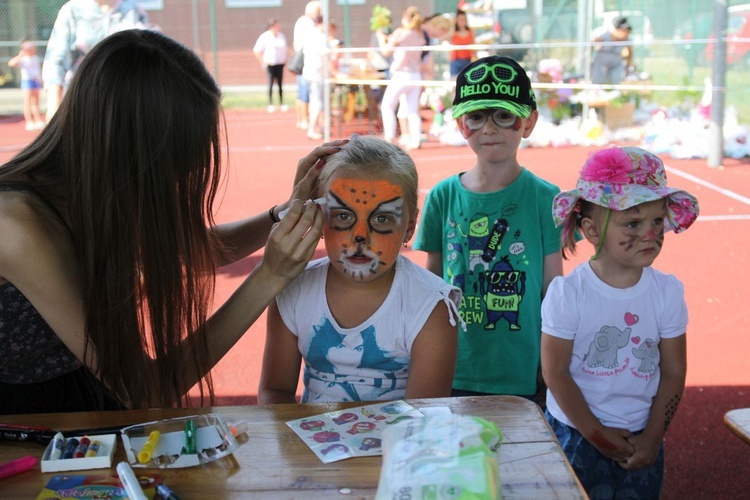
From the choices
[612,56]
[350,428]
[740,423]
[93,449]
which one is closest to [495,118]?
[740,423]

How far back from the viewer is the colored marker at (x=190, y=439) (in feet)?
4.55

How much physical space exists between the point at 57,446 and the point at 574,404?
4.44 feet

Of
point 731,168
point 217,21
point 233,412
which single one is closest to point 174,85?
point 233,412

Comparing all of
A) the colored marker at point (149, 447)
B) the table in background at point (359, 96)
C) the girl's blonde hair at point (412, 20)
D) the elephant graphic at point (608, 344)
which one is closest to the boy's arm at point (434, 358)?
the elephant graphic at point (608, 344)

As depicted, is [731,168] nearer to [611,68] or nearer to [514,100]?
[611,68]

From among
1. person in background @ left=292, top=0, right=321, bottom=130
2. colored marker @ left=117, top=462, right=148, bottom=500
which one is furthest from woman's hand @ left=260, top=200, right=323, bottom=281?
person in background @ left=292, top=0, right=321, bottom=130

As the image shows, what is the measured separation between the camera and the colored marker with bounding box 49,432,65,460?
136 centimetres

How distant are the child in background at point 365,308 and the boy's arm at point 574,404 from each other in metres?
0.35

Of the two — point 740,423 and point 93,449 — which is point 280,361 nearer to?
point 93,449

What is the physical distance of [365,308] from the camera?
2062 mm

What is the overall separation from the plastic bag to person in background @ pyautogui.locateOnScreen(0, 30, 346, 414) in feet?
2.46

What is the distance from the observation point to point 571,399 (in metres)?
2.18

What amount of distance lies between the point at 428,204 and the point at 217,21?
62.2ft

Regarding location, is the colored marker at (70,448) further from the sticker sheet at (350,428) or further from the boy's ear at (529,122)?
the boy's ear at (529,122)
